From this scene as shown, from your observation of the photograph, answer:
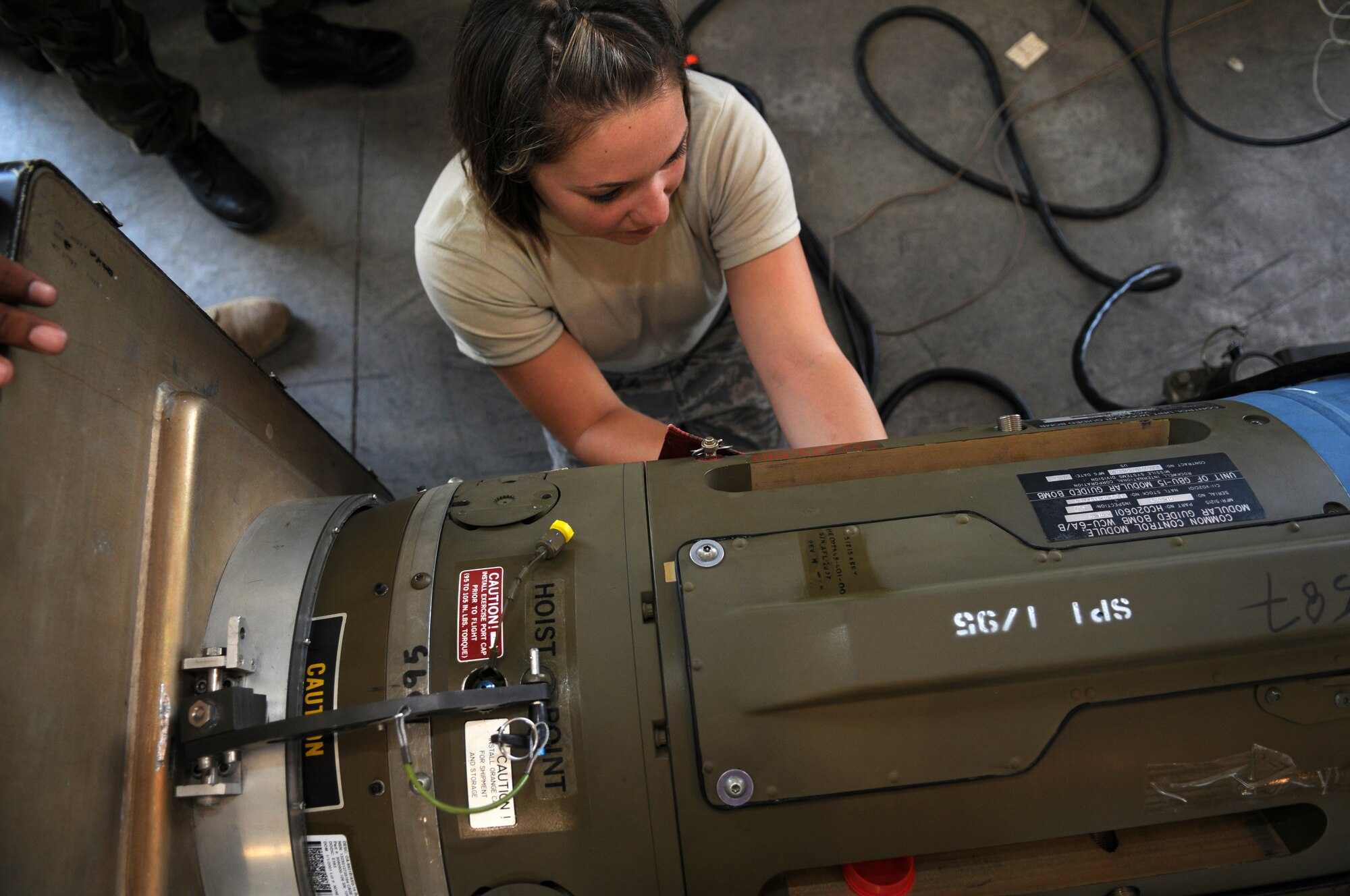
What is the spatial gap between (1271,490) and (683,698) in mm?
592

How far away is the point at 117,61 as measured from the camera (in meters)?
1.98

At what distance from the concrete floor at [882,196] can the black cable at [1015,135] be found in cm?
3

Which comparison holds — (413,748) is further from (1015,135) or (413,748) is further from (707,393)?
(1015,135)

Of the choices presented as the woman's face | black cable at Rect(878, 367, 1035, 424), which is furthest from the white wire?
the woman's face

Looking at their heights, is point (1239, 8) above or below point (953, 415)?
above

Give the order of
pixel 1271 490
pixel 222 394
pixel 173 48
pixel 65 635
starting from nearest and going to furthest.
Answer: pixel 65 635 → pixel 1271 490 → pixel 222 394 → pixel 173 48

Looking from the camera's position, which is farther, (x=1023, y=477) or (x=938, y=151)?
(x=938, y=151)

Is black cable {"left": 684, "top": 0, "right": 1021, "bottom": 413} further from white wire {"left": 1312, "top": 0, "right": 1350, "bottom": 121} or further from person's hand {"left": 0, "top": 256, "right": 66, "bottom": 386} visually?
person's hand {"left": 0, "top": 256, "right": 66, "bottom": 386}

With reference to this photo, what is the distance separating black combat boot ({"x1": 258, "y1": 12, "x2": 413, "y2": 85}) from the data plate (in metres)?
2.08

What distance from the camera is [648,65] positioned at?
38.3 inches

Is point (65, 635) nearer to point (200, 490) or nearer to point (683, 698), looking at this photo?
point (200, 490)

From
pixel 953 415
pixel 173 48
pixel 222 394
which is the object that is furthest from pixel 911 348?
pixel 173 48

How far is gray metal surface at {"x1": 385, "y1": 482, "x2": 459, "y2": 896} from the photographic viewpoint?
2.75ft

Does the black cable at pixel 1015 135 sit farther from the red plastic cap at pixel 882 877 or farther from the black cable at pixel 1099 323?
the red plastic cap at pixel 882 877
